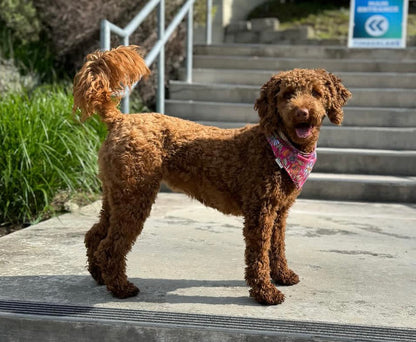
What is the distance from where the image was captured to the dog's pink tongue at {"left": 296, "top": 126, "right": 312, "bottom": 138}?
271 cm

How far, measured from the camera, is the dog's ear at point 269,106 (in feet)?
9.24

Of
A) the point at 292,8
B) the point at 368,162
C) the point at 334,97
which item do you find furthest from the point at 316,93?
the point at 292,8

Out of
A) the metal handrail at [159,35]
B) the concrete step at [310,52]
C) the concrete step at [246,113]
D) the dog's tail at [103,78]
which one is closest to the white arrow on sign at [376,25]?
the concrete step at [310,52]

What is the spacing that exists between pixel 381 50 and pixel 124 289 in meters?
6.51

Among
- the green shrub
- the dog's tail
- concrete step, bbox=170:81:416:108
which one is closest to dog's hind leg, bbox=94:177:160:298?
the dog's tail

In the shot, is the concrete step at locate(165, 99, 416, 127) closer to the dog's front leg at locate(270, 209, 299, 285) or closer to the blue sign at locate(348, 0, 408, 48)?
the blue sign at locate(348, 0, 408, 48)

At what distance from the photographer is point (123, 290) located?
9.39ft

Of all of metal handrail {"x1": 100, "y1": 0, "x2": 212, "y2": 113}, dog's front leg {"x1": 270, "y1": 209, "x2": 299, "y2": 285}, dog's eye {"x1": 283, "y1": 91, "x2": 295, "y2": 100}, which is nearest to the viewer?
dog's eye {"x1": 283, "y1": 91, "x2": 295, "y2": 100}

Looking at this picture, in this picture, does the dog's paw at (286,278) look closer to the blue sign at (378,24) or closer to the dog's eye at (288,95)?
the dog's eye at (288,95)

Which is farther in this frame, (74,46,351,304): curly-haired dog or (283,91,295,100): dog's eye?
(74,46,351,304): curly-haired dog

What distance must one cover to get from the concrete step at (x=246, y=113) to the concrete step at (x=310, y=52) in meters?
1.56

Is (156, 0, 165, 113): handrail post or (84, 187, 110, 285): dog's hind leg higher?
(156, 0, 165, 113): handrail post

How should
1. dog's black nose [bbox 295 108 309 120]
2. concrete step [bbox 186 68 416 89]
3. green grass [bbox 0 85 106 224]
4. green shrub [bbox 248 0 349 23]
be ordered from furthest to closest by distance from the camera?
green shrub [bbox 248 0 349 23], concrete step [bbox 186 68 416 89], green grass [bbox 0 85 106 224], dog's black nose [bbox 295 108 309 120]

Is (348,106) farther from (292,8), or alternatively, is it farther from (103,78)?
(292,8)
